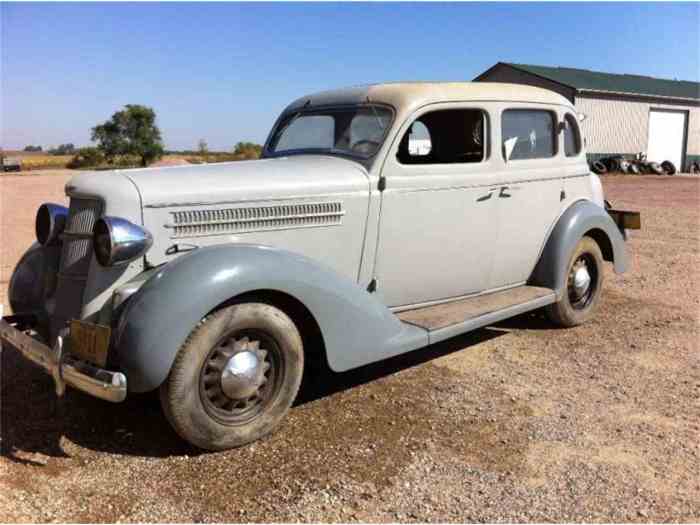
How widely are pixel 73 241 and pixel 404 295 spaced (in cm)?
201

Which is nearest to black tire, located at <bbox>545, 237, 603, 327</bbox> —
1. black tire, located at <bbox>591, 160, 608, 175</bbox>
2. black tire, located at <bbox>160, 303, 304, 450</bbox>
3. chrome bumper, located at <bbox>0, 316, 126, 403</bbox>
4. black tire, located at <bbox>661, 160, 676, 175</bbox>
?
black tire, located at <bbox>160, 303, 304, 450</bbox>

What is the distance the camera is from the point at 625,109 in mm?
29453

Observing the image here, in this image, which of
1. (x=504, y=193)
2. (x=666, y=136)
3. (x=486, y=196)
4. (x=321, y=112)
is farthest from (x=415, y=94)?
(x=666, y=136)

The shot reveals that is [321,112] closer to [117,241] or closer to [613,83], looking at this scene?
[117,241]

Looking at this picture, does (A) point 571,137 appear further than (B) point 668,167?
No

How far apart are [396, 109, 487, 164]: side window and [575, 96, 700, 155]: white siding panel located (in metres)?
25.5

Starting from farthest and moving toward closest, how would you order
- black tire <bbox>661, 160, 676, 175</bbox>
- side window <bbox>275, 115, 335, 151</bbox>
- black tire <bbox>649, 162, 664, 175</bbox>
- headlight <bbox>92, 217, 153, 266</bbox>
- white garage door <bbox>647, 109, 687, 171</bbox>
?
white garage door <bbox>647, 109, 687, 171</bbox> < black tire <bbox>661, 160, 676, 175</bbox> < black tire <bbox>649, 162, 664, 175</bbox> < side window <bbox>275, 115, 335, 151</bbox> < headlight <bbox>92, 217, 153, 266</bbox>

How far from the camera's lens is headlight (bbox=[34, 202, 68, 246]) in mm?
3619

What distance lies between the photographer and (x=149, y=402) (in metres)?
3.71

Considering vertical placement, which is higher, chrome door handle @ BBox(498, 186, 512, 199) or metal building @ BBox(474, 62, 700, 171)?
metal building @ BBox(474, 62, 700, 171)

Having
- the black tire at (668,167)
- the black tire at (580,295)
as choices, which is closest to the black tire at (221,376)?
the black tire at (580,295)

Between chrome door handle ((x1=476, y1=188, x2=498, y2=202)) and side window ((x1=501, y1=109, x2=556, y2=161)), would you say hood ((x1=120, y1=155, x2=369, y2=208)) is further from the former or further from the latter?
side window ((x1=501, y1=109, x2=556, y2=161))

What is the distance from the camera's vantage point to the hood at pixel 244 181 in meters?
3.15

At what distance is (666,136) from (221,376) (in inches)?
1328
